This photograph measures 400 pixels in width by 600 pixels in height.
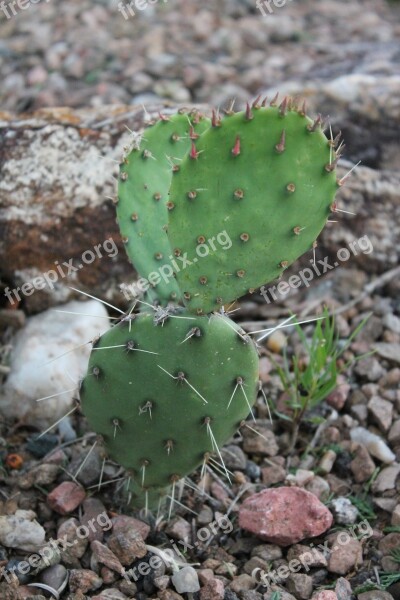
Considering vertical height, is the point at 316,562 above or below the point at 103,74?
below

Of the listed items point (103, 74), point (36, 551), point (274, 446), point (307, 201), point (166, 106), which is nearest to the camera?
point (307, 201)

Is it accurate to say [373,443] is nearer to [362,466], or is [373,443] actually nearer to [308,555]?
[362,466]

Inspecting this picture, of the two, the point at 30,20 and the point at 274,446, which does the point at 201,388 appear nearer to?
the point at 274,446

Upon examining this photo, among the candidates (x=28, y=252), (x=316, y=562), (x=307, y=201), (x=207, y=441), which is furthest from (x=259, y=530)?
(x=28, y=252)
